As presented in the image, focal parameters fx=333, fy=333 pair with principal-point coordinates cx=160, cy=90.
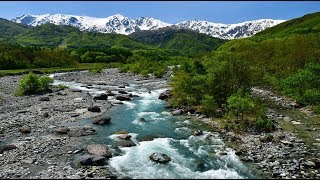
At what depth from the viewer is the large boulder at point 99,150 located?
112 ft

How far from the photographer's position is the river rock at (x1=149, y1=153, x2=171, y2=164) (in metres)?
33.1

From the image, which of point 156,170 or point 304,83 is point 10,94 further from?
point 304,83

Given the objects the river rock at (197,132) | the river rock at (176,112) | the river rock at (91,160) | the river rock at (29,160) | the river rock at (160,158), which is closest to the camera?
the river rock at (91,160)

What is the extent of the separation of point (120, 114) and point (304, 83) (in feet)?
113

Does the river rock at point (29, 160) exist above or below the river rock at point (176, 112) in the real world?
above

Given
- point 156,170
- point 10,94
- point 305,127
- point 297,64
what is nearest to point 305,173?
point 156,170

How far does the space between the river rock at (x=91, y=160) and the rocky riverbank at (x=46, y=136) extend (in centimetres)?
12

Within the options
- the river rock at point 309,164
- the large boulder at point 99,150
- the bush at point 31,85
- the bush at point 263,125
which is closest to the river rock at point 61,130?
the large boulder at point 99,150

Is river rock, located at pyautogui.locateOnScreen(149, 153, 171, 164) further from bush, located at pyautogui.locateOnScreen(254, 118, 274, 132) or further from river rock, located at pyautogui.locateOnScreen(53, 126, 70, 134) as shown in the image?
bush, located at pyautogui.locateOnScreen(254, 118, 274, 132)

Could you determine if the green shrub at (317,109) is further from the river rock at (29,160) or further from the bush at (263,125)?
the river rock at (29,160)

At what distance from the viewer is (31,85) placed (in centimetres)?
7938

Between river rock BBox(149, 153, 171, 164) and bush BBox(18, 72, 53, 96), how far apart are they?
2092 inches

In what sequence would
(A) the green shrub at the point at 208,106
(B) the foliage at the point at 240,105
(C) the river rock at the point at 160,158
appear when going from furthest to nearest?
(A) the green shrub at the point at 208,106 < (B) the foliage at the point at 240,105 < (C) the river rock at the point at 160,158

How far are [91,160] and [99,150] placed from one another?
3.04 metres
